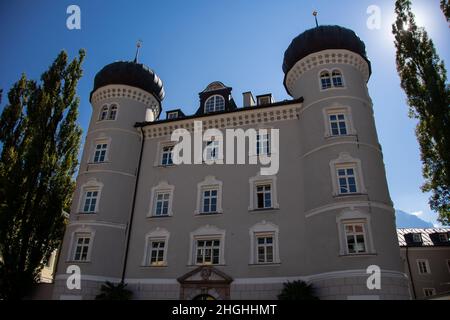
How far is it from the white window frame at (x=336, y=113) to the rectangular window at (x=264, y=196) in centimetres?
465

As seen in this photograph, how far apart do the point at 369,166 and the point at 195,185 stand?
10401mm

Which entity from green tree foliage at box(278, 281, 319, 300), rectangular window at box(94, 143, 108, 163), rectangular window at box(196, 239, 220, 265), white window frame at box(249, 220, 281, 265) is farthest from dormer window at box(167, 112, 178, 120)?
green tree foliage at box(278, 281, 319, 300)

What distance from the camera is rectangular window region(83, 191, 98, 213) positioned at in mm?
22281

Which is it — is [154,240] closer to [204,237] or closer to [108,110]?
[204,237]

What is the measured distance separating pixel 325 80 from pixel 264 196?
840 centimetres

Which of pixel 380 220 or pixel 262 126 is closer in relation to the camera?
pixel 380 220

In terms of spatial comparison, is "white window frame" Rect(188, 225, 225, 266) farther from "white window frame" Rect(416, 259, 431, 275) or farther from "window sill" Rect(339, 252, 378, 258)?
"white window frame" Rect(416, 259, 431, 275)

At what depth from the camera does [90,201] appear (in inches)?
889

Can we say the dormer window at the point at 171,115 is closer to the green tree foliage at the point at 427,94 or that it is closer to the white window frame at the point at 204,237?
the white window frame at the point at 204,237

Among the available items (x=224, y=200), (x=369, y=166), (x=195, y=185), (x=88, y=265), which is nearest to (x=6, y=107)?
(x=88, y=265)

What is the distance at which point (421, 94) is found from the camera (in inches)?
755

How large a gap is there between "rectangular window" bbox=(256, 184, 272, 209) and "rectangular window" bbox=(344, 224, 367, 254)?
15.0ft
